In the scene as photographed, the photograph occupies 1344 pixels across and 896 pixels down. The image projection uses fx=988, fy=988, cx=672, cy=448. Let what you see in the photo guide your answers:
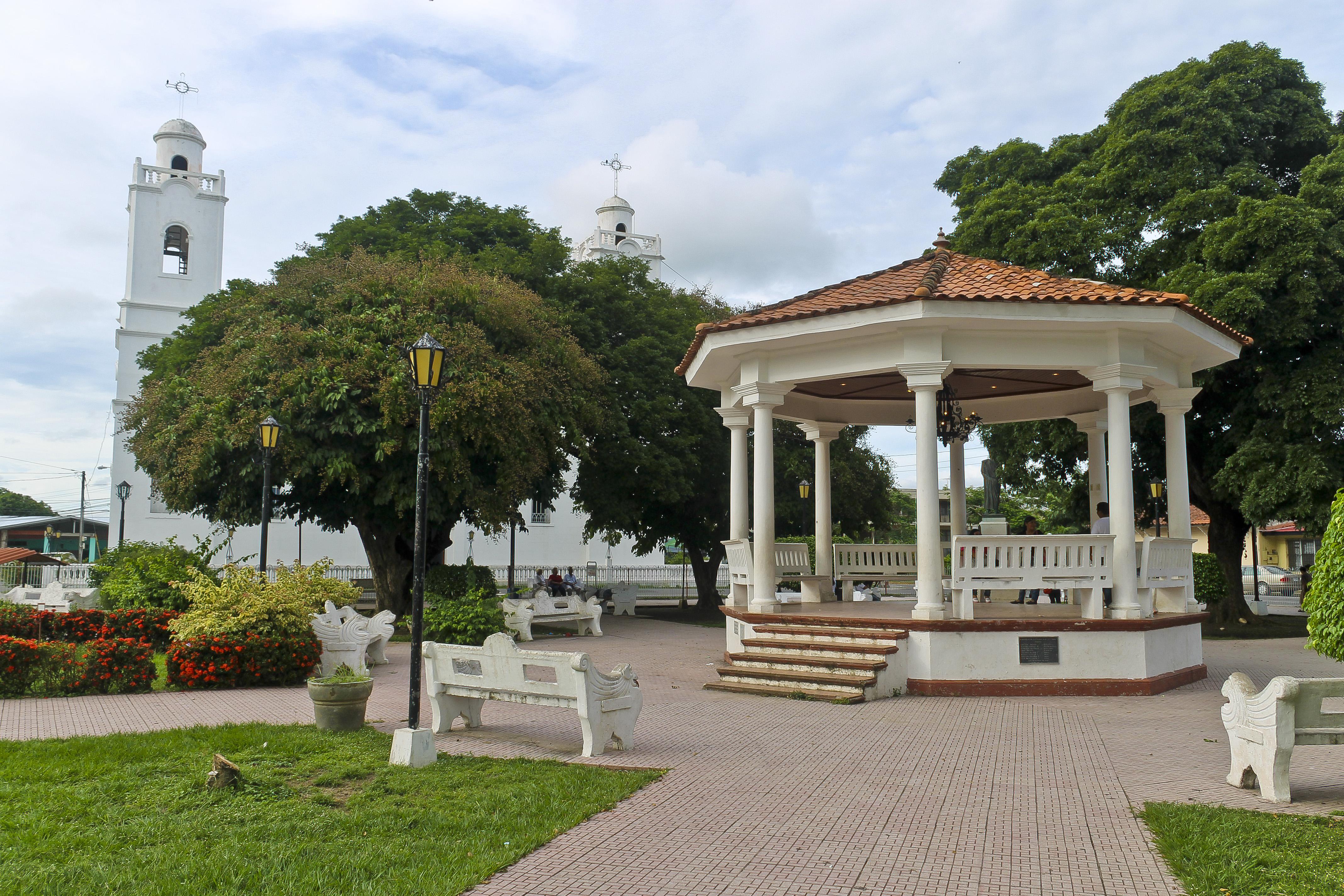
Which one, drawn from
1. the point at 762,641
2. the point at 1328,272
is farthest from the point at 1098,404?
the point at 762,641

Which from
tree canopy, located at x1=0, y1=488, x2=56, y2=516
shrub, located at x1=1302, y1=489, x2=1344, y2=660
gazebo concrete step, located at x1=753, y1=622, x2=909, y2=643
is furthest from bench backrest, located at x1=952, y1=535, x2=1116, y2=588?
tree canopy, located at x1=0, y1=488, x2=56, y2=516

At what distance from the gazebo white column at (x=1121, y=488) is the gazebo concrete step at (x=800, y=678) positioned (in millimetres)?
3329

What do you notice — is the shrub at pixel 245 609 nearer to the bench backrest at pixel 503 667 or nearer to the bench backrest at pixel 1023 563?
the bench backrest at pixel 503 667

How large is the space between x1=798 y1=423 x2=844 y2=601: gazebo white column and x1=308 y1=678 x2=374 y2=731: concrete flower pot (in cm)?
923

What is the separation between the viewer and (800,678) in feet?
37.0

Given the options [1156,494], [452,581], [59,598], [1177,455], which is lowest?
[59,598]

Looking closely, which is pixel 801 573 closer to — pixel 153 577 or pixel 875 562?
pixel 875 562

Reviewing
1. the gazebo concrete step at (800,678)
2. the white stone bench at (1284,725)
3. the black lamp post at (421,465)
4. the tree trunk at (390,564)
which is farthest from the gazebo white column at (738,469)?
the tree trunk at (390,564)

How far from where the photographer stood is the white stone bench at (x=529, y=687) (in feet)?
25.7

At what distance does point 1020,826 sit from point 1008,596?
12.9 meters

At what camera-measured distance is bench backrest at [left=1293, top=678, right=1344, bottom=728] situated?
20.6 ft

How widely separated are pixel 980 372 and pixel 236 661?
10928mm

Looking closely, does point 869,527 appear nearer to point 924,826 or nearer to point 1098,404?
point 1098,404

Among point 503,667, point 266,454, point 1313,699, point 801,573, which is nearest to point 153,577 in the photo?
point 266,454
